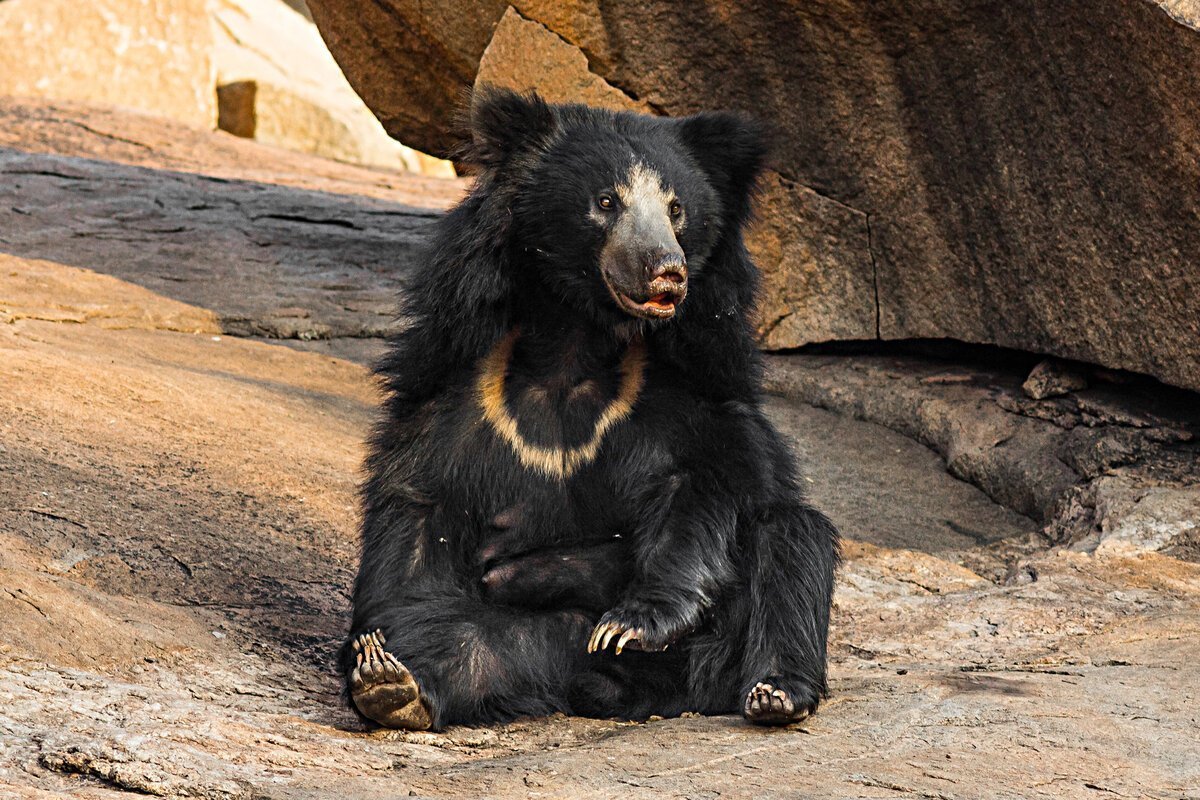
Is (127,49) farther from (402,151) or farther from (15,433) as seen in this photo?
(15,433)

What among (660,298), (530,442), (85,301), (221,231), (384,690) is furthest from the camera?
(221,231)

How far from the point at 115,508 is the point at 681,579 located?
1480 mm

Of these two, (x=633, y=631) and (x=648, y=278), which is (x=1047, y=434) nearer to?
(x=648, y=278)

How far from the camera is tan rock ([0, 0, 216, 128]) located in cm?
1246

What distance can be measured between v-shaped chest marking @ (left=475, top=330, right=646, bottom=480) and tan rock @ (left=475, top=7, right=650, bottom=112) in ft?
9.57

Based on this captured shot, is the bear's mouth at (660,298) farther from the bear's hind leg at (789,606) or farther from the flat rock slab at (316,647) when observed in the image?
the flat rock slab at (316,647)

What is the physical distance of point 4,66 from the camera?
12.4 meters

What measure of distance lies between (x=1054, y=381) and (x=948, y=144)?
98cm

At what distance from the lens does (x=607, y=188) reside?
3289 millimetres

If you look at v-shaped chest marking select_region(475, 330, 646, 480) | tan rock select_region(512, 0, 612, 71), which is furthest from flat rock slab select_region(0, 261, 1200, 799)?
tan rock select_region(512, 0, 612, 71)

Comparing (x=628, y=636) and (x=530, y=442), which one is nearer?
(x=628, y=636)

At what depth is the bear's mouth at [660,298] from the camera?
119 inches

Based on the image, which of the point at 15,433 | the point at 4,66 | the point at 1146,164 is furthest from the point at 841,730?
the point at 4,66

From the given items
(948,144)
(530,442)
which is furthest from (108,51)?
(530,442)
